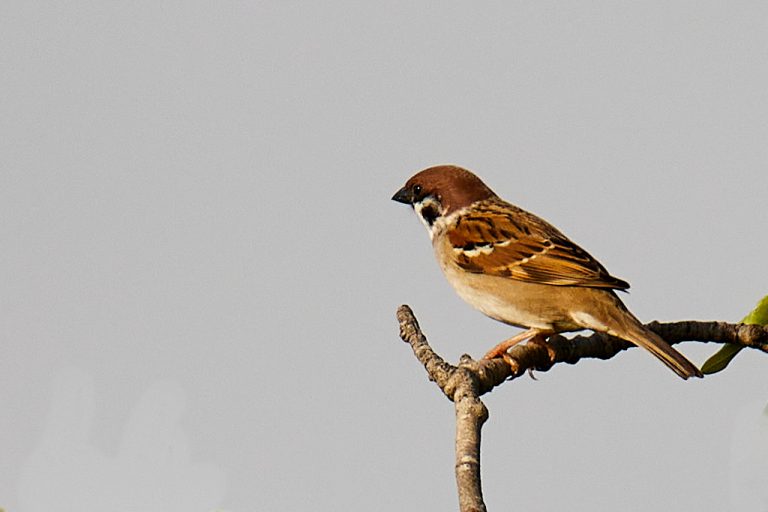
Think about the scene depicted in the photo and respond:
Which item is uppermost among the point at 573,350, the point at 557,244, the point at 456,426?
the point at 557,244

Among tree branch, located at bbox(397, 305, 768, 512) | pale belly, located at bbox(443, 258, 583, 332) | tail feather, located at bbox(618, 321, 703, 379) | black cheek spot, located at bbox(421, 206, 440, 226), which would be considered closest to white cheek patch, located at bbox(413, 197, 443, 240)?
black cheek spot, located at bbox(421, 206, 440, 226)

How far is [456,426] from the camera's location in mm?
2256

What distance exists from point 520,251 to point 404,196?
67 cm

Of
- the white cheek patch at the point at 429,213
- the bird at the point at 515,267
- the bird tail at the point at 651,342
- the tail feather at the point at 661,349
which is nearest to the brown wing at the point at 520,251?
the bird at the point at 515,267

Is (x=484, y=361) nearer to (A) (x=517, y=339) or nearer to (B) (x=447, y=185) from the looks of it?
(A) (x=517, y=339)

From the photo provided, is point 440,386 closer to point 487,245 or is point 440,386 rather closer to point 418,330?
point 418,330

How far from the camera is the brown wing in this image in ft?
15.1

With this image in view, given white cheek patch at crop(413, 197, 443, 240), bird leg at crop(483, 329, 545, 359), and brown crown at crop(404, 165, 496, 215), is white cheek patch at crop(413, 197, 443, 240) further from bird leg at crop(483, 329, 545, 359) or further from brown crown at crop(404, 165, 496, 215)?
bird leg at crop(483, 329, 545, 359)

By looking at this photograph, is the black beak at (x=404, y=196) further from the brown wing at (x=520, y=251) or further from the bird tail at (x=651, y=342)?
the bird tail at (x=651, y=342)

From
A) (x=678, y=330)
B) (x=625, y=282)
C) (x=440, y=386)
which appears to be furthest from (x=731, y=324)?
(x=440, y=386)

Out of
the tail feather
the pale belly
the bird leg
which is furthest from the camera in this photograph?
the pale belly

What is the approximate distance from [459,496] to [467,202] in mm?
3398

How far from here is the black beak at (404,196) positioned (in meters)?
5.18

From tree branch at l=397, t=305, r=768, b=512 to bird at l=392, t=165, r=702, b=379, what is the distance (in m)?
0.09
